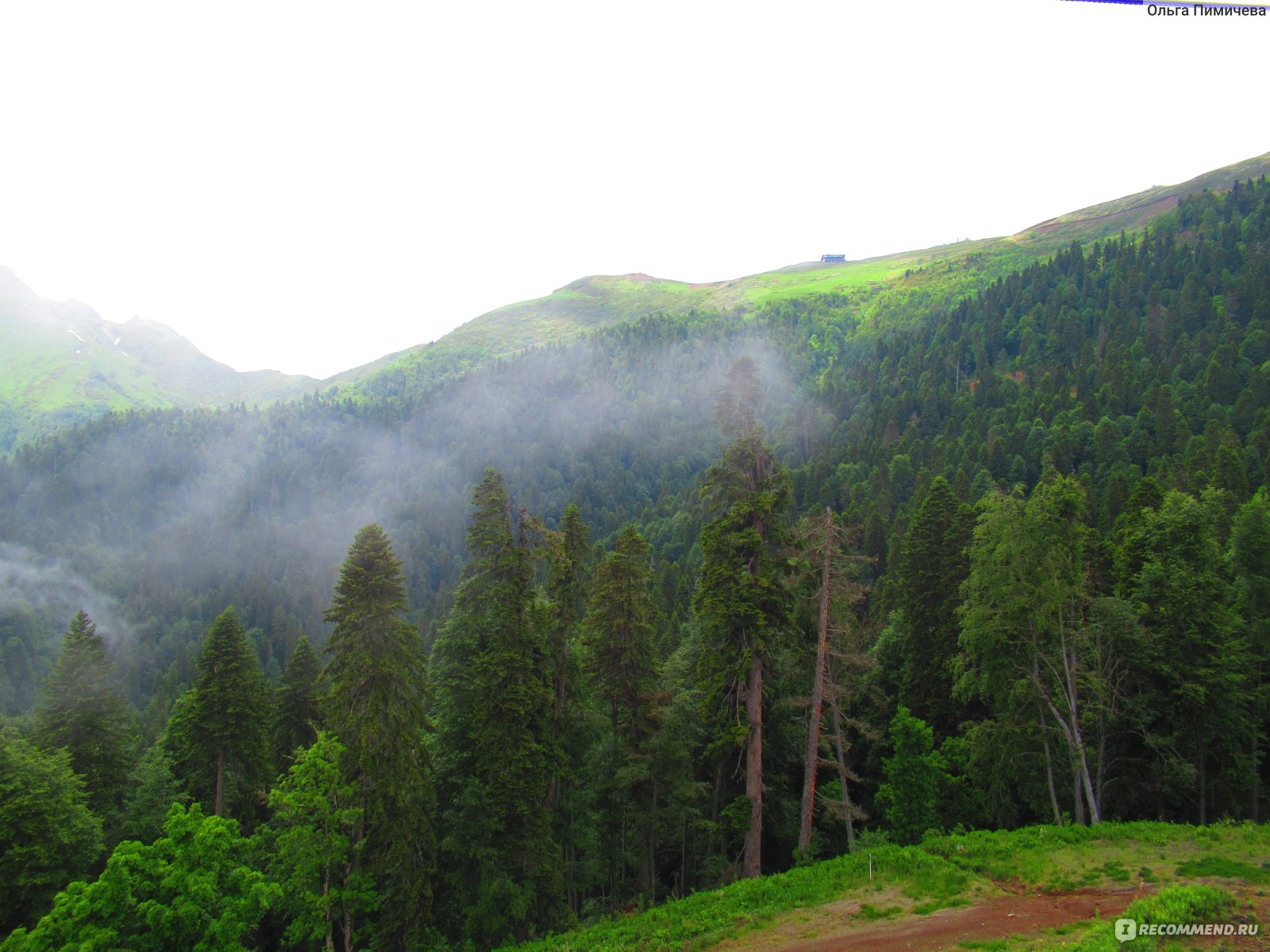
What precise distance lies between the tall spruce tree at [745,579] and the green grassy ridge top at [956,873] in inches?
115

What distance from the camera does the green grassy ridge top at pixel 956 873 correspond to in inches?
625

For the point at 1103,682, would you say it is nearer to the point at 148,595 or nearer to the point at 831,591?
the point at 831,591

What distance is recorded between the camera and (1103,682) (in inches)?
928

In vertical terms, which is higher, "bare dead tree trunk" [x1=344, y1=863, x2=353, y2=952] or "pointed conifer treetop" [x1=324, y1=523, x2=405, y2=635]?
"pointed conifer treetop" [x1=324, y1=523, x2=405, y2=635]

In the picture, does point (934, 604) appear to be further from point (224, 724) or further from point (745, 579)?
point (224, 724)

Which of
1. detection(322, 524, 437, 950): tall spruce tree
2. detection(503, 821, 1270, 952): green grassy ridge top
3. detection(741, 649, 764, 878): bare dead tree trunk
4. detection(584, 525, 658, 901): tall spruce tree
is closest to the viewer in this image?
detection(503, 821, 1270, 952): green grassy ridge top

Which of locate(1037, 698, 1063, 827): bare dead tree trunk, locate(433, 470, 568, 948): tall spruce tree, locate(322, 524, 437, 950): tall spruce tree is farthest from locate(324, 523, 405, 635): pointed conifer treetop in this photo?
locate(1037, 698, 1063, 827): bare dead tree trunk

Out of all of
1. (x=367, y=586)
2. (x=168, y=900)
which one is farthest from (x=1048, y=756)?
(x=168, y=900)

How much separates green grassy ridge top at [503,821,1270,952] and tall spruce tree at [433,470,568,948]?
389 centimetres

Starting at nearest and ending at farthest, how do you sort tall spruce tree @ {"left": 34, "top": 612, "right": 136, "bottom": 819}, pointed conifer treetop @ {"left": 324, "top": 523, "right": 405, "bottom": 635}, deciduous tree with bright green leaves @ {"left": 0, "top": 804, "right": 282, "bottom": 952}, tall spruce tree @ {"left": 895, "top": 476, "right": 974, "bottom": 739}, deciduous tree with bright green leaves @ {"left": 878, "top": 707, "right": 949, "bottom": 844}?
1. deciduous tree with bright green leaves @ {"left": 0, "top": 804, "right": 282, "bottom": 952}
2. pointed conifer treetop @ {"left": 324, "top": 523, "right": 405, "bottom": 635}
3. deciduous tree with bright green leaves @ {"left": 878, "top": 707, "right": 949, "bottom": 844}
4. tall spruce tree @ {"left": 34, "top": 612, "right": 136, "bottom": 819}
5. tall spruce tree @ {"left": 895, "top": 476, "right": 974, "bottom": 739}

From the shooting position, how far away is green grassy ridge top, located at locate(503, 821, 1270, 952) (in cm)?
1587

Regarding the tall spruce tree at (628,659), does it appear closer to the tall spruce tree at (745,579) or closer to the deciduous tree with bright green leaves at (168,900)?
the tall spruce tree at (745,579)

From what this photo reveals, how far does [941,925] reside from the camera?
14414 mm

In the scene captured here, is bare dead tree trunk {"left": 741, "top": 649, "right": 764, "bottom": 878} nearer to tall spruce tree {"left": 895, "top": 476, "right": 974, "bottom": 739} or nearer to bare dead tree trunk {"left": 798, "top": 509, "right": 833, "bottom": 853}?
bare dead tree trunk {"left": 798, "top": 509, "right": 833, "bottom": 853}
